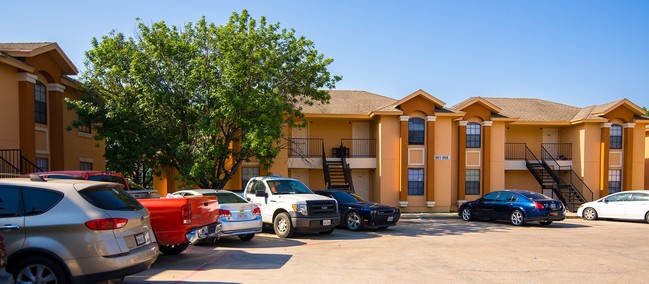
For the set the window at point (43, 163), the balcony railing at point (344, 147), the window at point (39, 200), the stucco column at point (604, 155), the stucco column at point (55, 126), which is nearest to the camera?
the window at point (39, 200)

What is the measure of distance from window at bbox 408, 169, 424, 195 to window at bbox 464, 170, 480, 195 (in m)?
2.97

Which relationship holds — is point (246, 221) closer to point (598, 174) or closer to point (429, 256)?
point (429, 256)

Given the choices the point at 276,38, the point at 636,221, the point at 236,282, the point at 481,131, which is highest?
the point at 276,38

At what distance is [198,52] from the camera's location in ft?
57.7

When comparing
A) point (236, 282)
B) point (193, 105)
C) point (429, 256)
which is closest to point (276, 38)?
point (193, 105)

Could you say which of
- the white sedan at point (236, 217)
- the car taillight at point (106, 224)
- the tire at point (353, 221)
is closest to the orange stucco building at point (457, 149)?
the tire at point (353, 221)

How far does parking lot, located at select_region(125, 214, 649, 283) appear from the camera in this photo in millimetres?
8227

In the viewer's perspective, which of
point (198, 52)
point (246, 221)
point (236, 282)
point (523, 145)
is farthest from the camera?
point (523, 145)

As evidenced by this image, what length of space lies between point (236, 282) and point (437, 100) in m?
18.4

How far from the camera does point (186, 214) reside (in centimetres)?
902

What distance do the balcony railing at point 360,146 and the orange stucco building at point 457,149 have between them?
0.06 m

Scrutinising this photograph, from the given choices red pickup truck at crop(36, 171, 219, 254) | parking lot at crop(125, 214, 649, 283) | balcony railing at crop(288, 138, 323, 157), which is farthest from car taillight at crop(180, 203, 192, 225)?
balcony railing at crop(288, 138, 323, 157)

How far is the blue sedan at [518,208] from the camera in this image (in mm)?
17094

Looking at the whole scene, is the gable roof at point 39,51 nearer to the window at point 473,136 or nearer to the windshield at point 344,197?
the windshield at point 344,197
